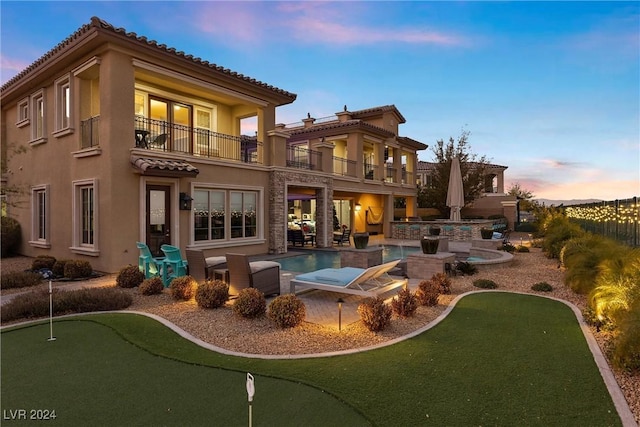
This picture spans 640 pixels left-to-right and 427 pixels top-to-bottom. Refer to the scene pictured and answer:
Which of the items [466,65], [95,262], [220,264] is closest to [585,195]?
[466,65]

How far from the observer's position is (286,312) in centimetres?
641

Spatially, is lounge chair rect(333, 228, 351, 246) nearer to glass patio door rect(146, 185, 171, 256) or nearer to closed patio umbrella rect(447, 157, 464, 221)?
closed patio umbrella rect(447, 157, 464, 221)

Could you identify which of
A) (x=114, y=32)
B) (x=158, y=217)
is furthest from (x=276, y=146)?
(x=114, y=32)

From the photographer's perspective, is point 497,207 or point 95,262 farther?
point 497,207

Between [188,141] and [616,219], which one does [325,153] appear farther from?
[616,219]

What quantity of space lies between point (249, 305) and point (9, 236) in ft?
52.3

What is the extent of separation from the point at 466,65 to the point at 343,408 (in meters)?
17.7

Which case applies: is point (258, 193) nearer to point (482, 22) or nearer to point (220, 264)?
point (220, 264)

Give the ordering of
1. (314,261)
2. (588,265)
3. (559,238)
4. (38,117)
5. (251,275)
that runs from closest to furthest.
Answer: (251,275) < (588,265) < (559,238) < (314,261) < (38,117)

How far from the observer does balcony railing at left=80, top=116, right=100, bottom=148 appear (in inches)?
502

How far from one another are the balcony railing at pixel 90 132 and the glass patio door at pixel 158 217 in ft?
8.13

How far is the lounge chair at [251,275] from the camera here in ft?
27.2

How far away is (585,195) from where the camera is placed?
117 ft

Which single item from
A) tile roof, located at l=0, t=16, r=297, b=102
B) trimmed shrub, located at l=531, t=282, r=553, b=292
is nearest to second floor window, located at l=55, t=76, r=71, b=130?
tile roof, located at l=0, t=16, r=297, b=102
